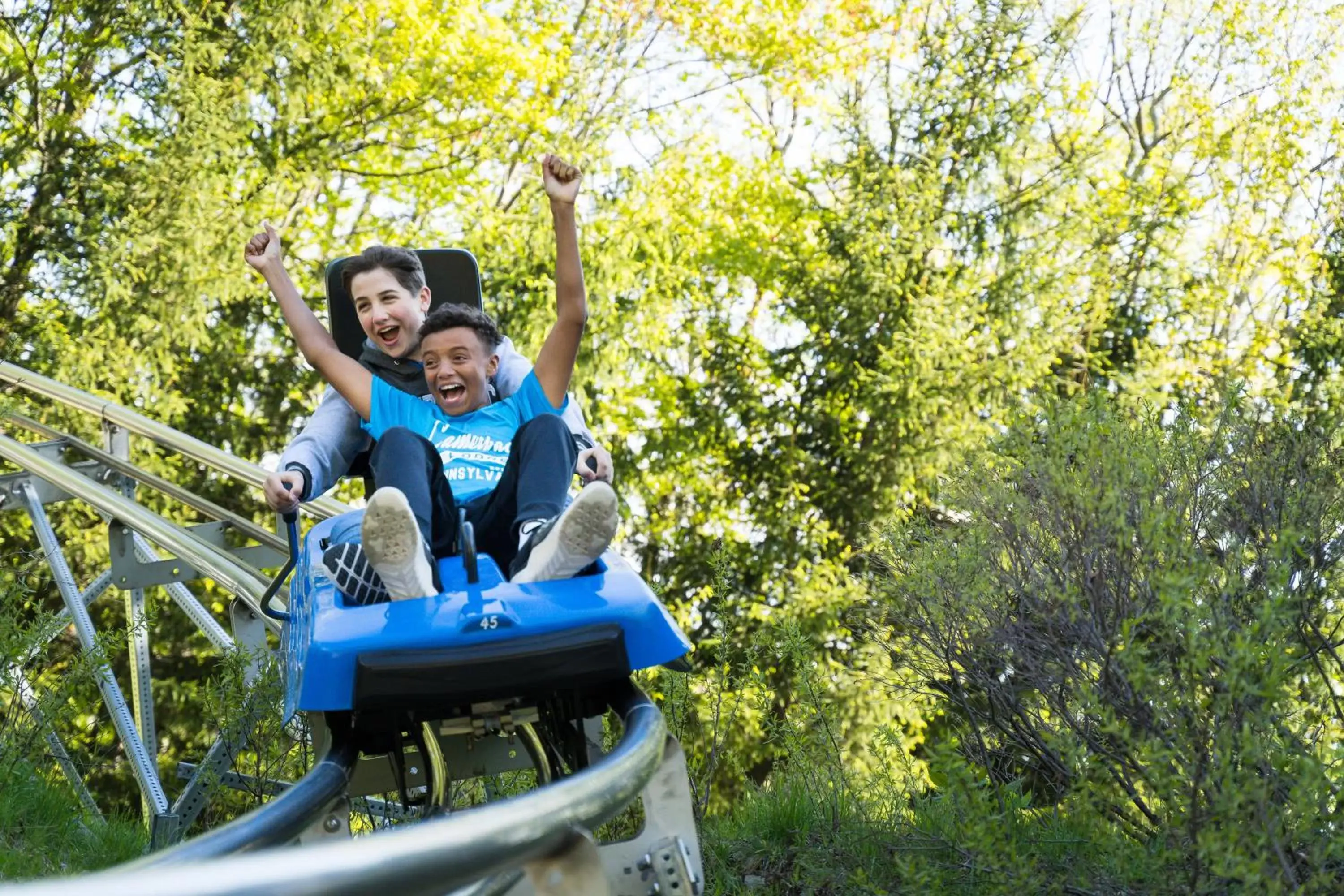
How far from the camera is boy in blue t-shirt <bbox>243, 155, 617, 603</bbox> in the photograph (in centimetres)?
273

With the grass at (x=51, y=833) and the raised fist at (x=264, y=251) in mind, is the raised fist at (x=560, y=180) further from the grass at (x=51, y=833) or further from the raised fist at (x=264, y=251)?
the grass at (x=51, y=833)

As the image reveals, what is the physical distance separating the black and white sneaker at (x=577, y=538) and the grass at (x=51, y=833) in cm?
170

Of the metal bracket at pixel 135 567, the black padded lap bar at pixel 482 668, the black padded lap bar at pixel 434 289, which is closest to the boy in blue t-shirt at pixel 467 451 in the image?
the black padded lap bar at pixel 482 668

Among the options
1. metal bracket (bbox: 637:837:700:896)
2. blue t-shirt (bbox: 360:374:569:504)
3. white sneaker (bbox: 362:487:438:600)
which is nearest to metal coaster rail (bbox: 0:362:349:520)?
blue t-shirt (bbox: 360:374:569:504)

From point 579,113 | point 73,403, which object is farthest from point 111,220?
point 73,403

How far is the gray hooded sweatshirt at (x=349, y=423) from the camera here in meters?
3.56

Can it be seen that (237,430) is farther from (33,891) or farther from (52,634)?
(33,891)

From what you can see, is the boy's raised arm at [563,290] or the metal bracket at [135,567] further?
the metal bracket at [135,567]

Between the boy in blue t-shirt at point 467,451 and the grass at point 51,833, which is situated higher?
the boy in blue t-shirt at point 467,451

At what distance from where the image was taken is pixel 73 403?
6.16 meters

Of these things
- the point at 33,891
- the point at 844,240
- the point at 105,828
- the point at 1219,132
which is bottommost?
the point at 105,828

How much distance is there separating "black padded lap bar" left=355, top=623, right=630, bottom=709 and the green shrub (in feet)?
2.10

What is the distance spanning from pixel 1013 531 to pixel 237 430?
9897 millimetres

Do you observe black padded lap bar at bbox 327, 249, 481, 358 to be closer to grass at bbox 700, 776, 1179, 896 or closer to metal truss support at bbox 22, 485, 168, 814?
metal truss support at bbox 22, 485, 168, 814
